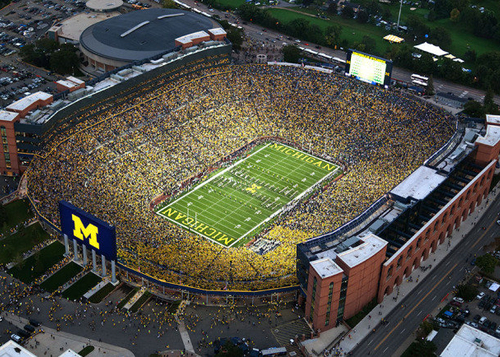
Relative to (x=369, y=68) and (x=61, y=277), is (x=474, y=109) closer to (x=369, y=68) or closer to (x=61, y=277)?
(x=369, y=68)

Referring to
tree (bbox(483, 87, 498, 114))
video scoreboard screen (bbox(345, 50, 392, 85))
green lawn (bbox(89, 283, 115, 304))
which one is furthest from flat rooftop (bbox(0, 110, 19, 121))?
tree (bbox(483, 87, 498, 114))

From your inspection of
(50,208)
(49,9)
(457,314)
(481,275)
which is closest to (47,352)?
(50,208)

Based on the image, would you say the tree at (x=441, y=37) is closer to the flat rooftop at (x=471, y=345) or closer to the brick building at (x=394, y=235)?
the brick building at (x=394, y=235)

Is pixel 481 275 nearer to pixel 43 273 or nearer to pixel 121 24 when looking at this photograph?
pixel 43 273

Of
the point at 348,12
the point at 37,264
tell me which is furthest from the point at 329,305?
the point at 348,12

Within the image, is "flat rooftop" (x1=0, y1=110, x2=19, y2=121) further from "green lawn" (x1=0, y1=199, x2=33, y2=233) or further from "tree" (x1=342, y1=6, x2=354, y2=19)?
"tree" (x1=342, y1=6, x2=354, y2=19)
